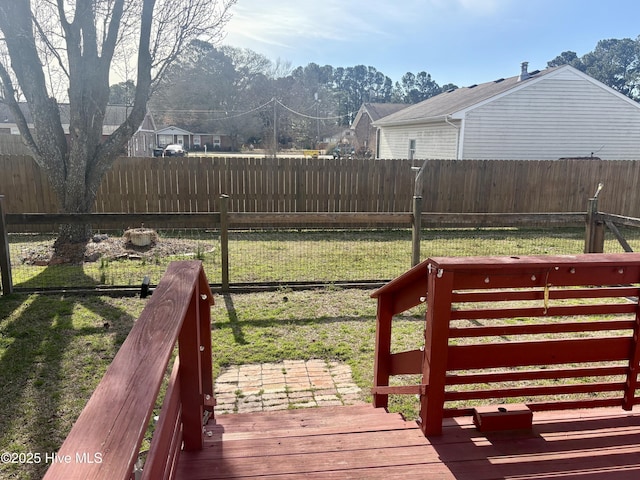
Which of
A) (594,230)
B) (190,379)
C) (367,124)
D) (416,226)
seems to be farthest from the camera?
(367,124)

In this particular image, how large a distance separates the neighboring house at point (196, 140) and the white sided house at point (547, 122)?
4692 centimetres

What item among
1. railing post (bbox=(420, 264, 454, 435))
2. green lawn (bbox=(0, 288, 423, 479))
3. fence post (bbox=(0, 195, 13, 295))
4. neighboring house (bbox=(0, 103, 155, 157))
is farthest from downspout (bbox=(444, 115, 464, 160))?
railing post (bbox=(420, 264, 454, 435))

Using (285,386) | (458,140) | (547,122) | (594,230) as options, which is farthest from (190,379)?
(547,122)

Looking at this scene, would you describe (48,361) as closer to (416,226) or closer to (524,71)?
(416,226)

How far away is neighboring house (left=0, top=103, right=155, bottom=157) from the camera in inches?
759

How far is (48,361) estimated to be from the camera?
14.0 ft

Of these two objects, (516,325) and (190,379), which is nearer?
(190,379)

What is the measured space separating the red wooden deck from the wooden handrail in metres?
0.25

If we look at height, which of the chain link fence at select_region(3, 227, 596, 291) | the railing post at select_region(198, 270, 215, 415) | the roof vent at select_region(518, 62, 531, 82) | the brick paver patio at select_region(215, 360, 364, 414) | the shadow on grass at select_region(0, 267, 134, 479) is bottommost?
the brick paver patio at select_region(215, 360, 364, 414)

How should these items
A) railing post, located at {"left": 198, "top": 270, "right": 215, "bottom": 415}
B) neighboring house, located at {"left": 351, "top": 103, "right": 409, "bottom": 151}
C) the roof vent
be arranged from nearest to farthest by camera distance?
railing post, located at {"left": 198, "top": 270, "right": 215, "bottom": 415}
the roof vent
neighboring house, located at {"left": 351, "top": 103, "right": 409, "bottom": 151}

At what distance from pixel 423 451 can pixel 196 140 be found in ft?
204

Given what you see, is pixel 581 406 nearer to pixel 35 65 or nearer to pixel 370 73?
pixel 35 65

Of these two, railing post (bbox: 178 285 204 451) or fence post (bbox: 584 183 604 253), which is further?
fence post (bbox: 584 183 604 253)

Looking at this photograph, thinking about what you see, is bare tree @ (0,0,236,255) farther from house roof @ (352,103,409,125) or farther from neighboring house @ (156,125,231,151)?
neighboring house @ (156,125,231,151)
